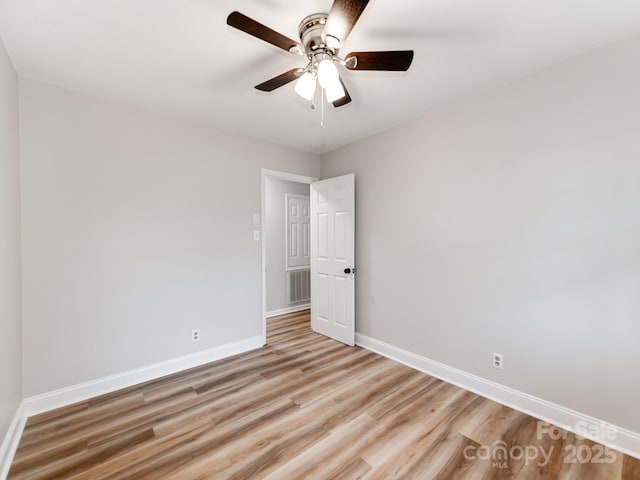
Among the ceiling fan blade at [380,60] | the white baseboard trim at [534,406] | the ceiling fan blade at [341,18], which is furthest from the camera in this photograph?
the white baseboard trim at [534,406]

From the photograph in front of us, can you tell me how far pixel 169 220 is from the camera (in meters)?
2.75

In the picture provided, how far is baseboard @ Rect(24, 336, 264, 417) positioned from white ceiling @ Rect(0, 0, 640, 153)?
243cm

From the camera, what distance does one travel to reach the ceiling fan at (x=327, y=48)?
48.0 inches

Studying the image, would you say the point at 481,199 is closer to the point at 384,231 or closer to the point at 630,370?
the point at 384,231

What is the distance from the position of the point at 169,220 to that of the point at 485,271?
2931mm

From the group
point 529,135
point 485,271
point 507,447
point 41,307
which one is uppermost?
point 529,135

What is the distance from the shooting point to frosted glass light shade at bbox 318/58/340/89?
144 centimetres

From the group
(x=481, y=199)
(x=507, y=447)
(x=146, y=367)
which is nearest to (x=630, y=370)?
(x=507, y=447)

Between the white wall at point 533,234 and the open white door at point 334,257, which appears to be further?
the open white door at point 334,257

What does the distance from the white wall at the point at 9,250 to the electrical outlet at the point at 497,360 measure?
3.33m

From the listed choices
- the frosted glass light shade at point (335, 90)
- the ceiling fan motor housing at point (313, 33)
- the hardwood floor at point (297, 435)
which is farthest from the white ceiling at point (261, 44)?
the hardwood floor at point (297, 435)

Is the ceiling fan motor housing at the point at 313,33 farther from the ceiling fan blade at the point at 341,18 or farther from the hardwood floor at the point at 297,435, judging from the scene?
the hardwood floor at the point at 297,435

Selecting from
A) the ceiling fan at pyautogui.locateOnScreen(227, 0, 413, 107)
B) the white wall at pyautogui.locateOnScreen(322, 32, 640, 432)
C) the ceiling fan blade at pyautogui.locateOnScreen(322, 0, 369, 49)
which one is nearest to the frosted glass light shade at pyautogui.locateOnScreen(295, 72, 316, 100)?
the ceiling fan at pyautogui.locateOnScreen(227, 0, 413, 107)

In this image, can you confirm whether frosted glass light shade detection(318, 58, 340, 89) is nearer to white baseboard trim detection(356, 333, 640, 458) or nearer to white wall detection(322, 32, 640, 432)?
white wall detection(322, 32, 640, 432)
